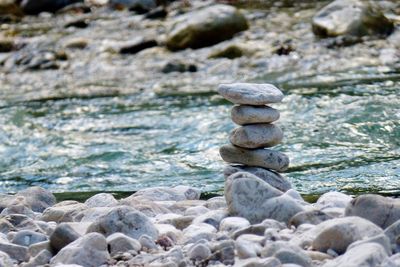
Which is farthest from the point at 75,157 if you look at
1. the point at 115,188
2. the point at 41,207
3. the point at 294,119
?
the point at 41,207

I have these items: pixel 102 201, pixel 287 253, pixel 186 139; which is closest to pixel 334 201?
pixel 102 201

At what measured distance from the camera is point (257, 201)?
19.9 feet

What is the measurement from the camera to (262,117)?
7211 millimetres

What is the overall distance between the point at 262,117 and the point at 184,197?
93cm

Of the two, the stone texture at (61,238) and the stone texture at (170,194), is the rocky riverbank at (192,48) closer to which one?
the stone texture at (170,194)

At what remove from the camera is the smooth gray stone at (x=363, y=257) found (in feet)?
15.0

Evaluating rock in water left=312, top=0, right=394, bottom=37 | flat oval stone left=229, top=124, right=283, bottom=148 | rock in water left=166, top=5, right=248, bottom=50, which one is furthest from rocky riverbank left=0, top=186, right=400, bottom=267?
rock in water left=166, top=5, right=248, bottom=50

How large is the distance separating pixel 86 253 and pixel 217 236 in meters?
0.72

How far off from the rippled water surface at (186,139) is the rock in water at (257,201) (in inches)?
87.6

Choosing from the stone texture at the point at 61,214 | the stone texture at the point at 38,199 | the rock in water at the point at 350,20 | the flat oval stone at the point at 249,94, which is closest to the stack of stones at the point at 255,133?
the flat oval stone at the point at 249,94

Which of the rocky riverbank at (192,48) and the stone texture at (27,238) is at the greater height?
the stone texture at (27,238)

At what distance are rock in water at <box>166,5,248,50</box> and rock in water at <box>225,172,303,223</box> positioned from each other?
1158cm

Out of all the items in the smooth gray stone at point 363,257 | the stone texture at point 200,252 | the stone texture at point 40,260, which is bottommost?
the stone texture at point 40,260

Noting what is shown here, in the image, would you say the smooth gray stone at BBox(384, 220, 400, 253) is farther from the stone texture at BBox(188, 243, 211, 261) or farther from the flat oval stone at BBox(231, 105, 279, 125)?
the flat oval stone at BBox(231, 105, 279, 125)
